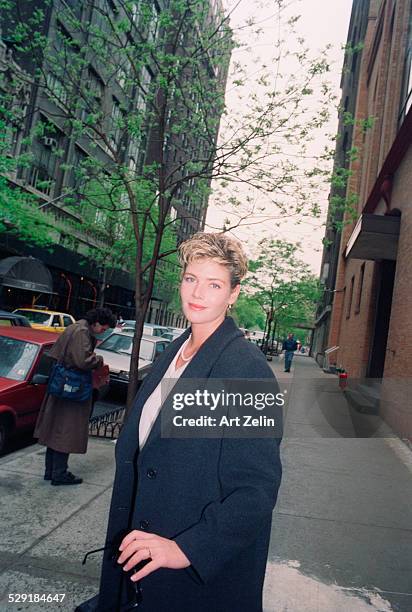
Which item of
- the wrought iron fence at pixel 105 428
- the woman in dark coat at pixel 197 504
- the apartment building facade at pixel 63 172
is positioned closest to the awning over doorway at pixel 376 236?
the wrought iron fence at pixel 105 428

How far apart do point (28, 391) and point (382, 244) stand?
9826 mm

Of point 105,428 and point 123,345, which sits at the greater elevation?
point 123,345

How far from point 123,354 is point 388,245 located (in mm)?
7450

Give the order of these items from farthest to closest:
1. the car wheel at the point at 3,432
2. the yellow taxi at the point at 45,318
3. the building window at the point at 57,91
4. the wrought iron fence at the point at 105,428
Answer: the yellow taxi at the point at 45,318 → the building window at the point at 57,91 → the wrought iron fence at the point at 105,428 → the car wheel at the point at 3,432

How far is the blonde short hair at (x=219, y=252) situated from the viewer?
75.9 inches

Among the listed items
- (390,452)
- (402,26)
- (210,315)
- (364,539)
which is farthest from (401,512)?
(402,26)

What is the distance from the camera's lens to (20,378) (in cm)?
717

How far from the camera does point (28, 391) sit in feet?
23.5

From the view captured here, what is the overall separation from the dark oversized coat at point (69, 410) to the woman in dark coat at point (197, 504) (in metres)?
3.81

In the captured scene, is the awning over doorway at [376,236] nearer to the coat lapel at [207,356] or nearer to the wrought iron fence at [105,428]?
the wrought iron fence at [105,428]

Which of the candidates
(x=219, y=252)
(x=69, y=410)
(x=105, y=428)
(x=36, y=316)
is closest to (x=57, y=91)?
(x=36, y=316)

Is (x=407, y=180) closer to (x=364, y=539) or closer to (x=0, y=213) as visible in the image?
(x=364, y=539)

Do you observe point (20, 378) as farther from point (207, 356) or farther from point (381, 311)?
point (381, 311)

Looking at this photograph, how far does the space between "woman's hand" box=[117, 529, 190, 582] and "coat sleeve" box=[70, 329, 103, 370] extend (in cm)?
415
